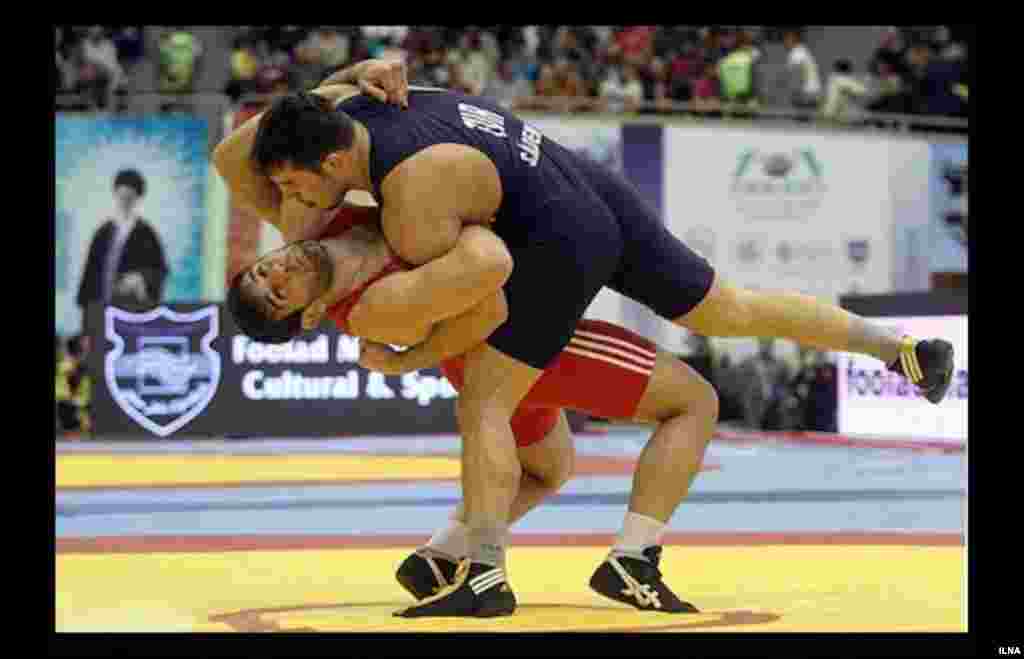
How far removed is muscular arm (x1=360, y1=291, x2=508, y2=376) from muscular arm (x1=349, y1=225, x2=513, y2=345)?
79 millimetres

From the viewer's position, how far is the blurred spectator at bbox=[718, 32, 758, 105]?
17375 millimetres

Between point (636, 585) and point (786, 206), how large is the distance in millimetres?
12978

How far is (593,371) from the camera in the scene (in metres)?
4.54

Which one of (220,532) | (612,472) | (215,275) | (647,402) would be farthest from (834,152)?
(647,402)

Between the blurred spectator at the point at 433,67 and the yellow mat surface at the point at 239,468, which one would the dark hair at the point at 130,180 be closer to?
the blurred spectator at the point at 433,67

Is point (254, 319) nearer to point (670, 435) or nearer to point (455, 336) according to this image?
point (455, 336)

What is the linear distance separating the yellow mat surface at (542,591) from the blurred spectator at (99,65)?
1193cm

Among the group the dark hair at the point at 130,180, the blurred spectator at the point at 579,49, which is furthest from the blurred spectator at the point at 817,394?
the dark hair at the point at 130,180

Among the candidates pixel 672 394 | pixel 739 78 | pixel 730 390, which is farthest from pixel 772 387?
pixel 672 394

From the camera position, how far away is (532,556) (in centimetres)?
572

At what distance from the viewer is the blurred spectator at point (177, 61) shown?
1722 centimetres

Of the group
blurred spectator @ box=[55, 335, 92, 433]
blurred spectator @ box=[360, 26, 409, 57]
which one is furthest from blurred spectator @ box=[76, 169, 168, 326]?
blurred spectator @ box=[360, 26, 409, 57]

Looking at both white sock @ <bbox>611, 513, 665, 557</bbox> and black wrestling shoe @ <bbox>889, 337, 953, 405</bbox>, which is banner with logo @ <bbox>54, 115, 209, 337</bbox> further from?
white sock @ <bbox>611, 513, 665, 557</bbox>
